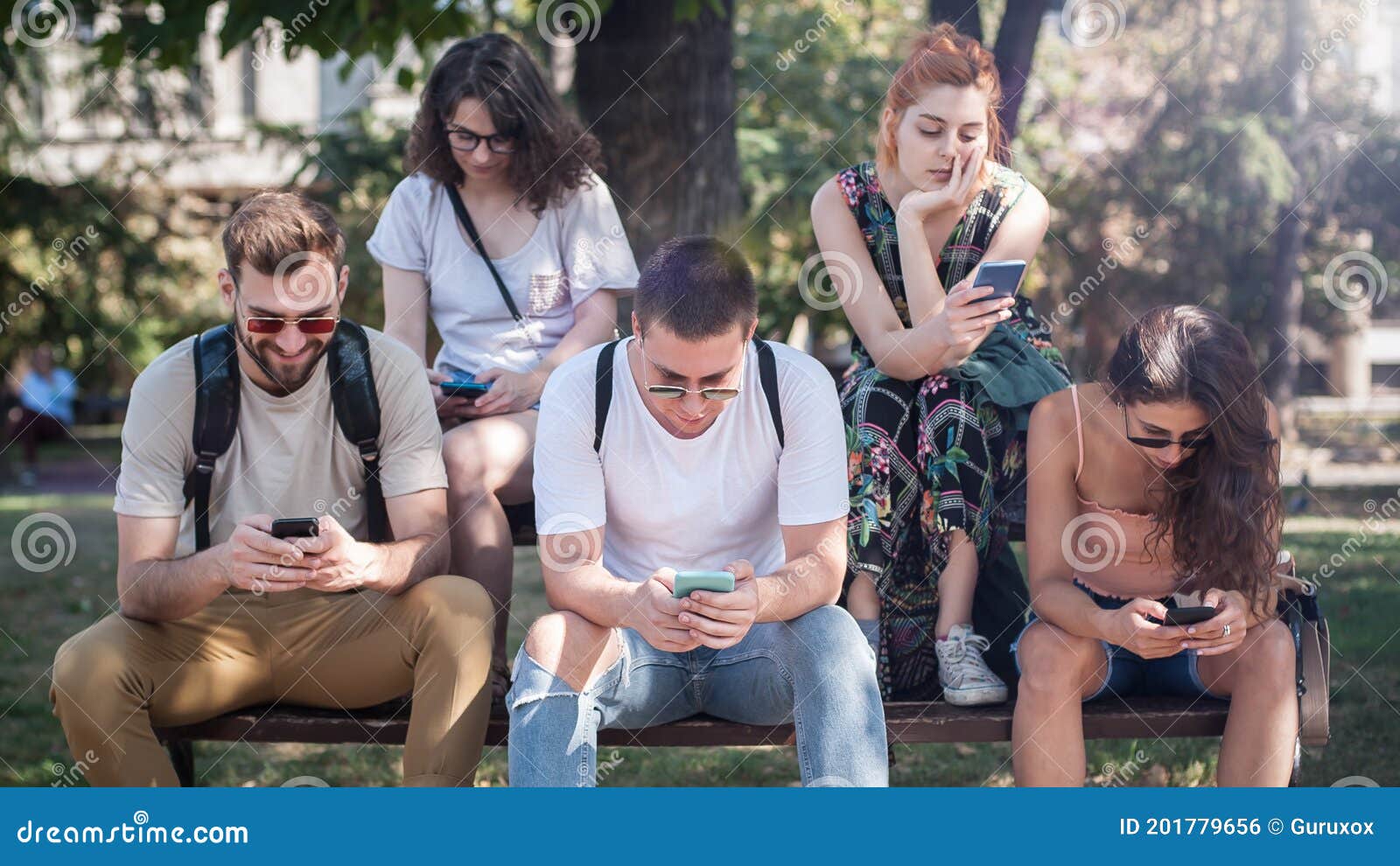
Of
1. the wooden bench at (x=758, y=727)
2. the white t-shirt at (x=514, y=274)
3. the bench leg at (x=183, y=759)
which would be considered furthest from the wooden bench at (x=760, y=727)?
the white t-shirt at (x=514, y=274)

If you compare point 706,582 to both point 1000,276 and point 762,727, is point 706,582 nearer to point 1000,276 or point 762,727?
point 762,727

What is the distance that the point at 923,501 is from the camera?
12.2ft

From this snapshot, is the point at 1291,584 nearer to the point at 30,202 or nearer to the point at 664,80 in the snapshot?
the point at 664,80

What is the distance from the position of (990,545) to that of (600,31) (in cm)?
357


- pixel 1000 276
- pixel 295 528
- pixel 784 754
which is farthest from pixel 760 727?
pixel 784 754

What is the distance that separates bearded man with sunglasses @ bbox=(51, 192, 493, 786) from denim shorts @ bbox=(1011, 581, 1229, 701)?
1.40 m

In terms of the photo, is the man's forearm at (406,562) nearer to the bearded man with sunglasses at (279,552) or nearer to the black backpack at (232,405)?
the bearded man with sunglasses at (279,552)

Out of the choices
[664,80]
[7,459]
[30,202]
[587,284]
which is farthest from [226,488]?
[7,459]

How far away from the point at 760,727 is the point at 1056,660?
2.27 feet

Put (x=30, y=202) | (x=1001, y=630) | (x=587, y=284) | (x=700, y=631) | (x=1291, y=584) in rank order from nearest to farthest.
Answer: (x=700, y=631), (x=1291, y=584), (x=1001, y=630), (x=587, y=284), (x=30, y=202)

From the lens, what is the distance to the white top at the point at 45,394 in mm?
17688

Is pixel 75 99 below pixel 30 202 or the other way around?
the other way around

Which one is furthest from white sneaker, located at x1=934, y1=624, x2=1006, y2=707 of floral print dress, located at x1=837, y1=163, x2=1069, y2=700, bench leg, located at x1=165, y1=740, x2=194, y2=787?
bench leg, located at x1=165, y1=740, x2=194, y2=787

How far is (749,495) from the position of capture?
11.3 ft
